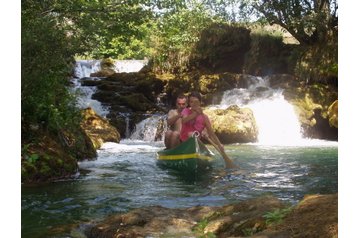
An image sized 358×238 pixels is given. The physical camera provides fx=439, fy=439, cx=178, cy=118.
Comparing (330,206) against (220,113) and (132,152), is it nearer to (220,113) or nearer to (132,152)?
(132,152)

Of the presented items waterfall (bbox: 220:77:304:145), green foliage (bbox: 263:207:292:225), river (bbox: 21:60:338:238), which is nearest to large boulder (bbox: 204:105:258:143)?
waterfall (bbox: 220:77:304:145)

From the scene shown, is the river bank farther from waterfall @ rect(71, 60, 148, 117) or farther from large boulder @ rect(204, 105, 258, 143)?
waterfall @ rect(71, 60, 148, 117)

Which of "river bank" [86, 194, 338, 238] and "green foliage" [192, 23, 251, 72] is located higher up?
"green foliage" [192, 23, 251, 72]

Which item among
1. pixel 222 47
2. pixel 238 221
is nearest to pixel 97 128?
pixel 238 221

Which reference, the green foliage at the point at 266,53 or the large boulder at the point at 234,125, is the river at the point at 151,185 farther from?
the green foliage at the point at 266,53

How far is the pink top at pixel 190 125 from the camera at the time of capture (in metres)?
6.96

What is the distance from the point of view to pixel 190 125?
7.01 metres

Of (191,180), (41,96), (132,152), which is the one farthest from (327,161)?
(41,96)

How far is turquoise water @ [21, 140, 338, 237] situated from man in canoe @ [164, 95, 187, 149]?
53 centimetres

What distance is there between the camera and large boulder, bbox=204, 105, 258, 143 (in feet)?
38.9

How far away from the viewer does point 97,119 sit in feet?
37.6

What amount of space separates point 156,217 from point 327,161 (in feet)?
17.7

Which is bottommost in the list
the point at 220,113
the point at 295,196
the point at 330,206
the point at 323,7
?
the point at 295,196

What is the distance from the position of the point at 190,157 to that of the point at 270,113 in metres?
7.66
